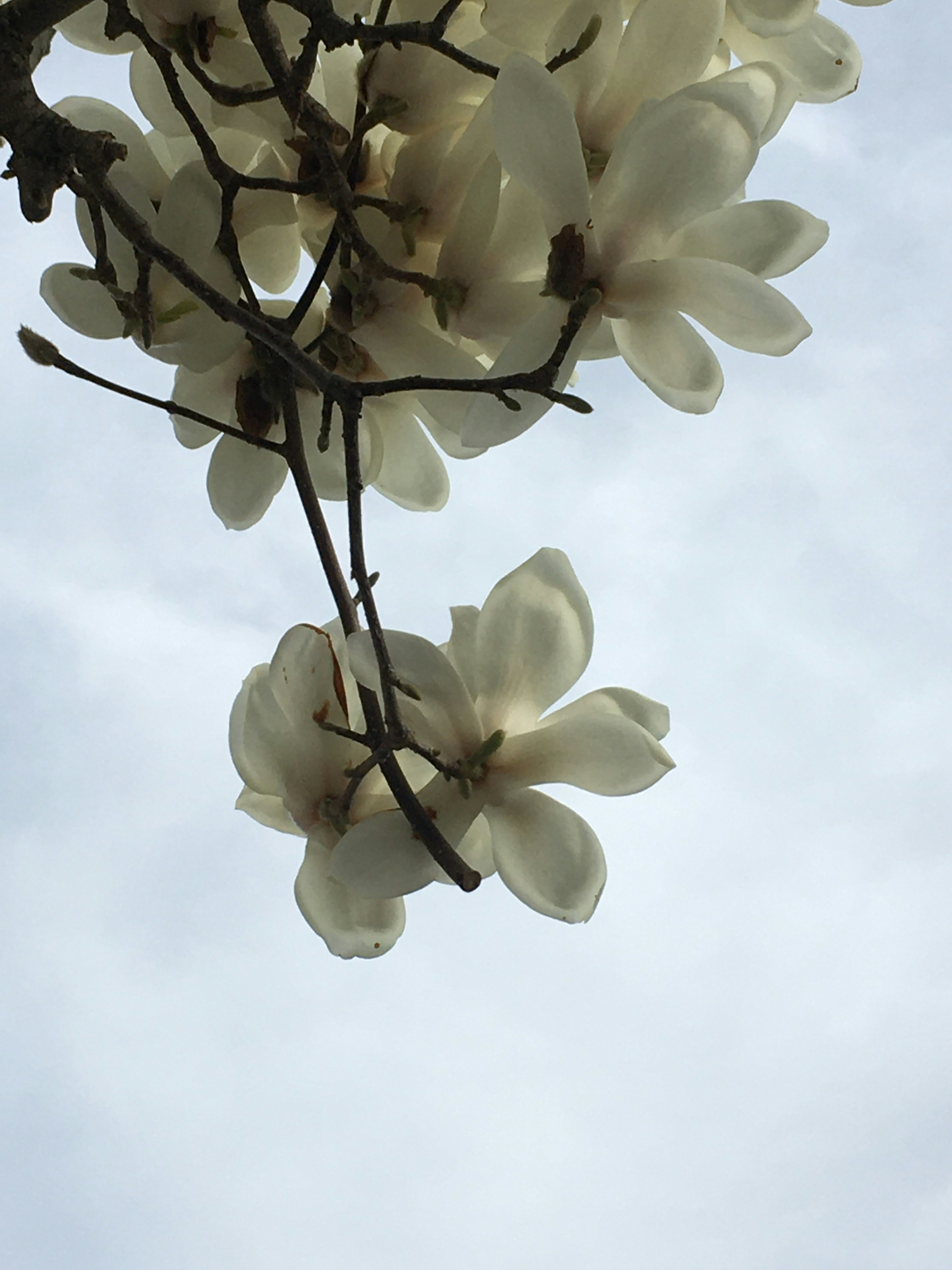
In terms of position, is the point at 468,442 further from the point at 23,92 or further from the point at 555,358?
the point at 23,92

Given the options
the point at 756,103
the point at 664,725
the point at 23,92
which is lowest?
the point at 664,725

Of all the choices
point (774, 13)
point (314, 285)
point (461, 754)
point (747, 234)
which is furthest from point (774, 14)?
point (461, 754)

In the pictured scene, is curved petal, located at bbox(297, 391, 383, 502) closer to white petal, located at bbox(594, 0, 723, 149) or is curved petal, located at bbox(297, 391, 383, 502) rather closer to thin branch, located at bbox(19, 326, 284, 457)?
thin branch, located at bbox(19, 326, 284, 457)

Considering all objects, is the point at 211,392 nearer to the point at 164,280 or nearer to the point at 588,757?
the point at 164,280

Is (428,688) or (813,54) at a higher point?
(813,54)

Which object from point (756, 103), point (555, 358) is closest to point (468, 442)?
point (555, 358)

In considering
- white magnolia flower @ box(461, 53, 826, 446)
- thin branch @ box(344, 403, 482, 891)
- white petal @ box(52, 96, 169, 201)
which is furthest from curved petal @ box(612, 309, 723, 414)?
white petal @ box(52, 96, 169, 201)
